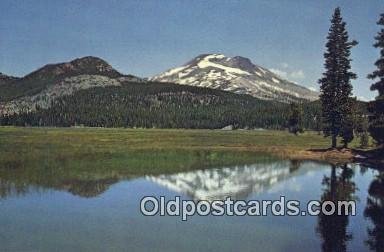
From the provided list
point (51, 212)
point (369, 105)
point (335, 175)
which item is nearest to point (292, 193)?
point (335, 175)

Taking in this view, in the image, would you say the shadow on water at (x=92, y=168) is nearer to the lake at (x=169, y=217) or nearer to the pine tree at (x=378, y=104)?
the lake at (x=169, y=217)

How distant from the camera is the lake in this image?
74.6 feet

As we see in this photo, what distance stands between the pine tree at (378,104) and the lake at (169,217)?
13.0 meters

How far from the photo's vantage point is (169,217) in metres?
28.4

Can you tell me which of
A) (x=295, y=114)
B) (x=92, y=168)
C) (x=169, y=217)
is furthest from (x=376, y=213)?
(x=295, y=114)

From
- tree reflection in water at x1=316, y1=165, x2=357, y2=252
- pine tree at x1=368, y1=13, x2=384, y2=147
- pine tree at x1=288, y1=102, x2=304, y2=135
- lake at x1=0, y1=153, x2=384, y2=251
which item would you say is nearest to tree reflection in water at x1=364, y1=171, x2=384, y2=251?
lake at x1=0, y1=153, x2=384, y2=251

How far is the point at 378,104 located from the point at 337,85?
15.3 m

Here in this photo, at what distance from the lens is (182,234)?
24219mm

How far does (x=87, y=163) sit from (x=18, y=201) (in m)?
23.8

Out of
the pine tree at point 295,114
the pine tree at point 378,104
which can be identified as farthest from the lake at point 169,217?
the pine tree at point 295,114

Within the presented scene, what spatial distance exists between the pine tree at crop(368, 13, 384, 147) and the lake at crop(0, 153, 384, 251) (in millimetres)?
12993

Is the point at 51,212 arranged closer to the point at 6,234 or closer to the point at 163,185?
the point at 6,234

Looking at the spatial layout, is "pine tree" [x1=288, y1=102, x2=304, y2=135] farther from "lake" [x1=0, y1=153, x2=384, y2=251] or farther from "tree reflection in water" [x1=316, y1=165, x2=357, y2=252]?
"tree reflection in water" [x1=316, y1=165, x2=357, y2=252]

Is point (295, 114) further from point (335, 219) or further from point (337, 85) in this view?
point (335, 219)
